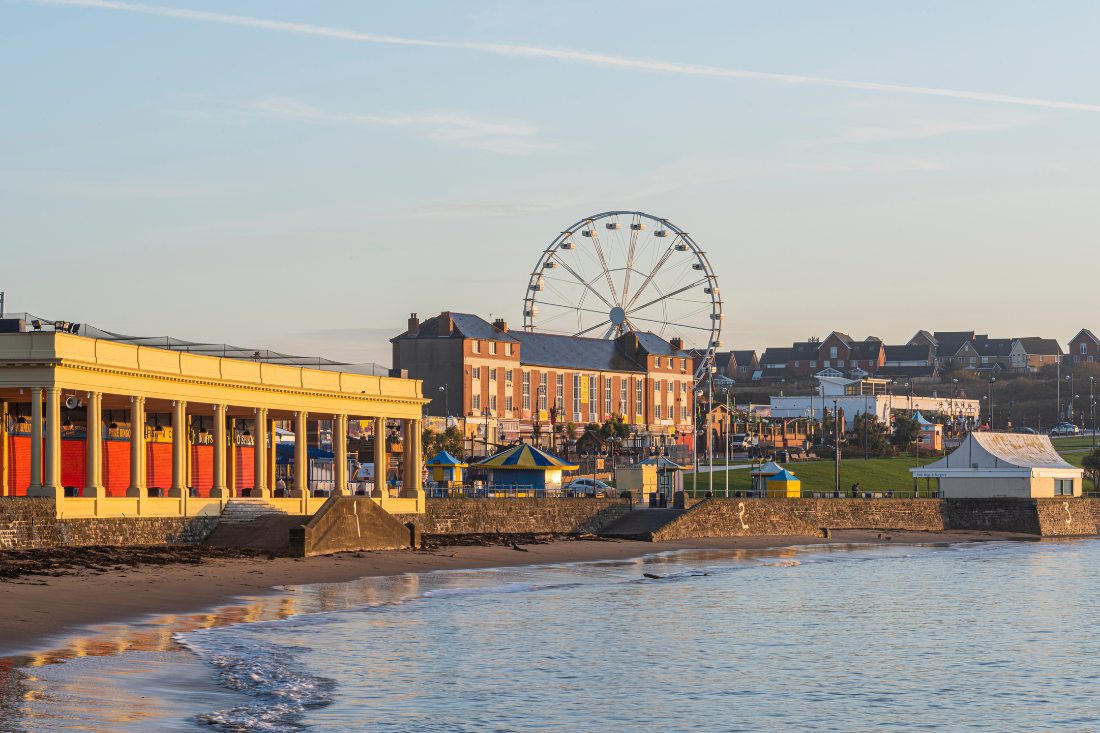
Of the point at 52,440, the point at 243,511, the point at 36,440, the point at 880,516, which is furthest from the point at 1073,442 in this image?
the point at 36,440

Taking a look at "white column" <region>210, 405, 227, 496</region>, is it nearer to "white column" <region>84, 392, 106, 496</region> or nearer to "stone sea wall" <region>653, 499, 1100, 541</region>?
"white column" <region>84, 392, 106, 496</region>

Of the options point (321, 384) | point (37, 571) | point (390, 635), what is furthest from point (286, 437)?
point (390, 635)

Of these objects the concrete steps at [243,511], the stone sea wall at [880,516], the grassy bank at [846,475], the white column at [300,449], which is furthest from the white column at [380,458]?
the grassy bank at [846,475]

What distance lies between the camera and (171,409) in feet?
184

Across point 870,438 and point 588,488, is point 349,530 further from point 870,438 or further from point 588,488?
point 870,438

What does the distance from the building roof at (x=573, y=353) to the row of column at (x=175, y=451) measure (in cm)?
7407

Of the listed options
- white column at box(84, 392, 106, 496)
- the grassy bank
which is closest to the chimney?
the grassy bank

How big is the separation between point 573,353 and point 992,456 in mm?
54016

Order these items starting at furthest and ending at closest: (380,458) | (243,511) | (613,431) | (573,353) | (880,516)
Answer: (573,353) → (613,431) → (880,516) → (380,458) → (243,511)

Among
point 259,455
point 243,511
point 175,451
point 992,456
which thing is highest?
point 175,451

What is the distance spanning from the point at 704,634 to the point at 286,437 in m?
48.1

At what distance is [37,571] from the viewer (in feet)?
126

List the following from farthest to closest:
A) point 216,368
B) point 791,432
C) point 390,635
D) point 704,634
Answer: point 791,432, point 216,368, point 704,634, point 390,635

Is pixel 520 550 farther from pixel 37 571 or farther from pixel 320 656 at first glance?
pixel 320 656
